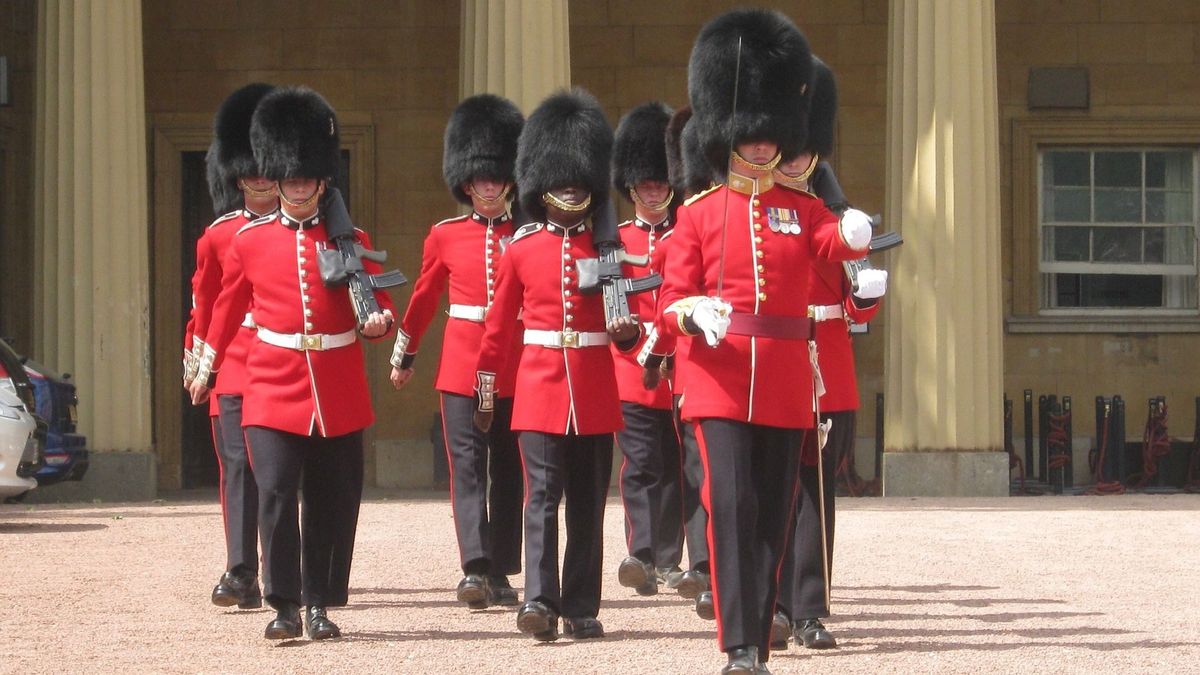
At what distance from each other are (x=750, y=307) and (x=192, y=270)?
12.5m

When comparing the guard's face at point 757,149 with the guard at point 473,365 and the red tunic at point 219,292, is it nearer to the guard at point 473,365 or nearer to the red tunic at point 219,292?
the guard at point 473,365

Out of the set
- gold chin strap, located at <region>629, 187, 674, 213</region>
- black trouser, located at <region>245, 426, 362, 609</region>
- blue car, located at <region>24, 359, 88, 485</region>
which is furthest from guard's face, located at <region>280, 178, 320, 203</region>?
blue car, located at <region>24, 359, 88, 485</region>

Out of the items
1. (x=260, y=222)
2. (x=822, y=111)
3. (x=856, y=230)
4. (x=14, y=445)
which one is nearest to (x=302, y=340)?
(x=260, y=222)

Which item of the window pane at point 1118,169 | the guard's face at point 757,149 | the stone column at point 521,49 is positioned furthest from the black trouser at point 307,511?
the window pane at point 1118,169

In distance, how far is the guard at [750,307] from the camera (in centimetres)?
629

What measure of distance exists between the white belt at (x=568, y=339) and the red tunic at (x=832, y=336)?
73cm

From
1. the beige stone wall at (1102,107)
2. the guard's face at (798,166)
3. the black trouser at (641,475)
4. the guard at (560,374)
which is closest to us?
the guard's face at (798,166)

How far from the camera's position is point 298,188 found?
7.60 m

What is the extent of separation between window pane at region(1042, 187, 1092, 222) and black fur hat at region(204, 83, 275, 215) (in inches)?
417

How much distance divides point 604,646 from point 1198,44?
491 inches

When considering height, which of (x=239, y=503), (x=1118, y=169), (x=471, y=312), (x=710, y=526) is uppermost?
(x=1118, y=169)

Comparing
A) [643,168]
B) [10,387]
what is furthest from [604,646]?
[10,387]

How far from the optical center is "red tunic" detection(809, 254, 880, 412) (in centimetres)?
754

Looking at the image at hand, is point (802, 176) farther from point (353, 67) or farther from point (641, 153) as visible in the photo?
point (353, 67)
